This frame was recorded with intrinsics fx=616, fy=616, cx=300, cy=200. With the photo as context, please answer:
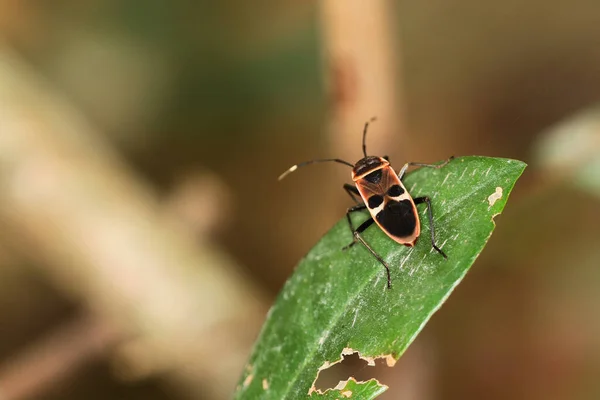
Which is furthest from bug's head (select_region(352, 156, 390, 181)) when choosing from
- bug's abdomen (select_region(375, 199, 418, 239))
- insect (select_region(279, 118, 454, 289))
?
bug's abdomen (select_region(375, 199, 418, 239))

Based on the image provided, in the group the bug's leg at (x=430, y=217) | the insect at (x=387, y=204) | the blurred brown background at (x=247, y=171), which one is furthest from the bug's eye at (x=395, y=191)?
the blurred brown background at (x=247, y=171)

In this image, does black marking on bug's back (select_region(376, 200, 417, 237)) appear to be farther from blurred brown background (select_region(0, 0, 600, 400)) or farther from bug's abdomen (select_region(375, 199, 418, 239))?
blurred brown background (select_region(0, 0, 600, 400))

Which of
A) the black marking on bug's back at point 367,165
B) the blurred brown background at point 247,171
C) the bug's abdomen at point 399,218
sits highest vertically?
the bug's abdomen at point 399,218

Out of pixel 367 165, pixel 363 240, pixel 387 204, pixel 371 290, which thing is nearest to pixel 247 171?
pixel 367 165

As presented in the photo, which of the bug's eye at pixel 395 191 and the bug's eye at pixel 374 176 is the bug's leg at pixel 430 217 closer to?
the bug's eye at pixel 395 191

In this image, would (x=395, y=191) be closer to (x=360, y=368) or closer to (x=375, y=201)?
(x=375, y=201)

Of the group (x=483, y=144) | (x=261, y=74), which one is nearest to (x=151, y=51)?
(x=261, y=74)
